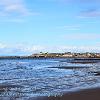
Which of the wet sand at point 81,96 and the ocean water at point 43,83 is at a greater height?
the ocean water at point 43,83

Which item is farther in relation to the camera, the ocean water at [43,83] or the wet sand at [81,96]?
the ocean water at [43,83]

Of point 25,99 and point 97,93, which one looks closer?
point 25,99

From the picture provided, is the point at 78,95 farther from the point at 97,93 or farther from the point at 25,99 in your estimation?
the point at 25,99

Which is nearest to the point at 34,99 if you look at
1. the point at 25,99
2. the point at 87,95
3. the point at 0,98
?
the point at 25,99

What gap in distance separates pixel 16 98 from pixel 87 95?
4810mm

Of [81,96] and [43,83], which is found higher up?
[43,83]

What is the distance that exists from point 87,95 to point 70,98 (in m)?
1.67

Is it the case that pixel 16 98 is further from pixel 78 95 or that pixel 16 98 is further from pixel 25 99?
pixel 78 95

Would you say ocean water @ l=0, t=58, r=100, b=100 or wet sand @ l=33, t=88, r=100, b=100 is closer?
wet sand @ l=33, t=88, r=100, b=100

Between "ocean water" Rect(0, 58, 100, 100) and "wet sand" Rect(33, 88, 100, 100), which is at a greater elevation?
"ocean water" Rect(0, 58, 100, 100)

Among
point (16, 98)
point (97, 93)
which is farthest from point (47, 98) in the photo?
point (97, 93)

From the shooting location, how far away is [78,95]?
64.4 ft

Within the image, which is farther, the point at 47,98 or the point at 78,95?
the point at 78,95

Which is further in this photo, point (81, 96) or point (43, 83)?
point (43, 83)
